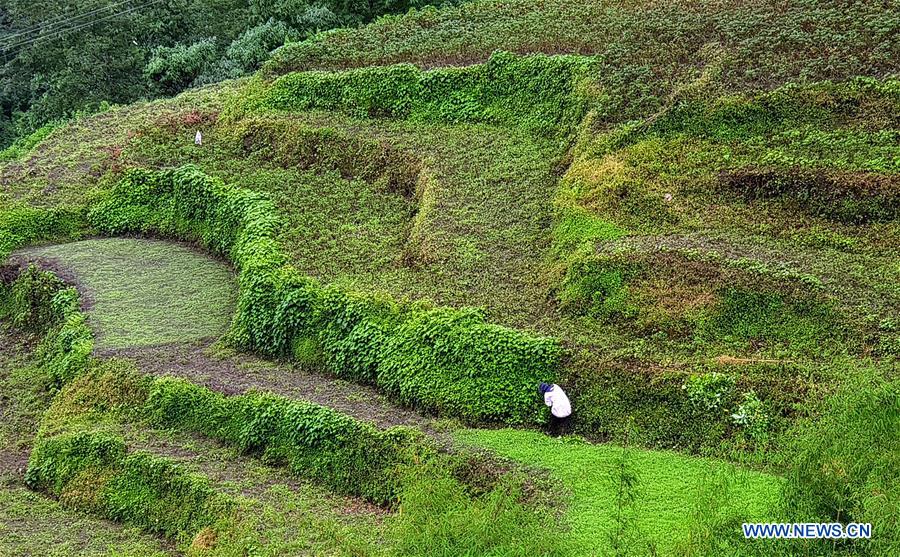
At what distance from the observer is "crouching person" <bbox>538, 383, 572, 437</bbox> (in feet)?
45.6

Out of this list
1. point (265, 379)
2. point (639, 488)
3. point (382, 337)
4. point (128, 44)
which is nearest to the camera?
point (639, 488)

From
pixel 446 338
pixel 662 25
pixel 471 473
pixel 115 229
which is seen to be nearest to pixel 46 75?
pixel 115 229

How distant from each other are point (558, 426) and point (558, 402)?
0.51 m

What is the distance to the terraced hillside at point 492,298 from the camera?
39.6 feet

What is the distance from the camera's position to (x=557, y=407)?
13.9 metres

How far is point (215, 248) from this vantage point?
73.9 ft

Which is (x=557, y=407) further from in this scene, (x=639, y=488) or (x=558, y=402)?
(x=639, y=488)

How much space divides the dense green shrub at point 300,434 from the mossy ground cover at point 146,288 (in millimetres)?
2367

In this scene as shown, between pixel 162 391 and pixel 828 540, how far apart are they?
1120 centimetres

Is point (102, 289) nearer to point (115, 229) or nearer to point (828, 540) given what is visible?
point (115, 229)

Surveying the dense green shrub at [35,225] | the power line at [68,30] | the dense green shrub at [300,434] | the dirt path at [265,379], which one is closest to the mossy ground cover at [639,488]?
the dense green shrub at [300,434]

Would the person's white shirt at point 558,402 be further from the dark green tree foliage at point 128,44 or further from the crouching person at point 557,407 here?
the dark green tree foliage at point 128,44

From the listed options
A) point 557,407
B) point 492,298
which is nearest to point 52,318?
point 492,298

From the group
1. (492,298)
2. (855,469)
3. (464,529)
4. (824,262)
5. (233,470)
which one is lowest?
(233,470)
